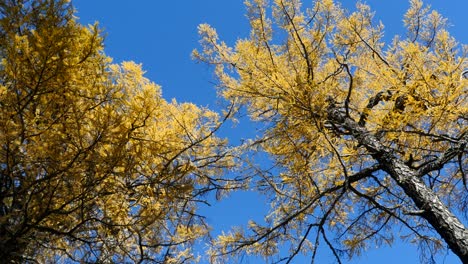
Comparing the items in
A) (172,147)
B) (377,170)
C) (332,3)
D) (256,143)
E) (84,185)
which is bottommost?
(84,185)

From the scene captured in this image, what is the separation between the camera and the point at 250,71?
211 inches

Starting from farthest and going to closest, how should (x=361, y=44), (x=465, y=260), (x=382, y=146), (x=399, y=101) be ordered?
(x=361, y=44)
(x=399, y=101)
(x=382, y=146)
(x=465, y=260)

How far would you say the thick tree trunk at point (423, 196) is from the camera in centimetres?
394

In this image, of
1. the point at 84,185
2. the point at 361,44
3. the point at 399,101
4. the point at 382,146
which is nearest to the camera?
the point at 84,185

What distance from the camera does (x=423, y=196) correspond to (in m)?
4.40

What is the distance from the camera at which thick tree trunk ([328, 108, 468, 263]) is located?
394 cm

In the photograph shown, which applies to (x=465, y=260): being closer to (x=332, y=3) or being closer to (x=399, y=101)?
(x=399, y=101)

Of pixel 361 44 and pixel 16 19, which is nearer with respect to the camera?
pixel 16 19

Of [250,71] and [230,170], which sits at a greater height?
[250,71]

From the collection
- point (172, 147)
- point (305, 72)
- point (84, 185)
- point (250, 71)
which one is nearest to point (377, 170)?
point (305, 72)

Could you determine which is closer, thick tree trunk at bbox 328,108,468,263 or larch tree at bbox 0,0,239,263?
larch tree at bbox 0,0,239,263

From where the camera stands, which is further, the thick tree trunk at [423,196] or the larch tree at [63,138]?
the thick tree trunk at [423,196]

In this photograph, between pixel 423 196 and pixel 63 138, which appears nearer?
pixel 63 138

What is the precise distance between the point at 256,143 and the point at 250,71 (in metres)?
0.86
